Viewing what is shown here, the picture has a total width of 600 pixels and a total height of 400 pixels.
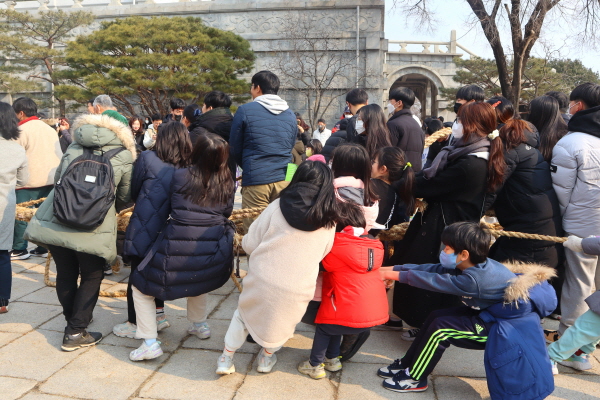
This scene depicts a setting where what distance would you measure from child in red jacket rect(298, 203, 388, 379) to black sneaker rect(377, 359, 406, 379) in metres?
0.31

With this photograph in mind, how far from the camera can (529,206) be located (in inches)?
125

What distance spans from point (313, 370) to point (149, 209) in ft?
4.70

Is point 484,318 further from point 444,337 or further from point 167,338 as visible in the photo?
point 167,338

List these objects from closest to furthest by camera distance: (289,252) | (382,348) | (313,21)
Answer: (289,252) → (382,348) → (313,21)

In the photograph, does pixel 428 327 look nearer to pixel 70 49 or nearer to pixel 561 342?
pixel 561 342

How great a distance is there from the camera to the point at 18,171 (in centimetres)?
403

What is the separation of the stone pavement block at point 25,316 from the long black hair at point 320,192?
7.78ft

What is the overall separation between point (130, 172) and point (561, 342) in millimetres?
2954

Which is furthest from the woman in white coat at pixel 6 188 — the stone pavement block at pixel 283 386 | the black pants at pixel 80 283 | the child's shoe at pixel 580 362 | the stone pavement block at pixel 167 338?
the child's shoe at pixel 580 362

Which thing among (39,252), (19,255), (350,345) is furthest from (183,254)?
(39,252)

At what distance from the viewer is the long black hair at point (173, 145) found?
3.21 meters

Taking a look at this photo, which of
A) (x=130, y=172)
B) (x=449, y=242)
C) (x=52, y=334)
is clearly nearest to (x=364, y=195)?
(x=449, y=242)

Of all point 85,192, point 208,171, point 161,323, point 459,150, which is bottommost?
point 161,323

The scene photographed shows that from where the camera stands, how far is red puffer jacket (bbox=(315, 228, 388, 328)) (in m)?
2.73
